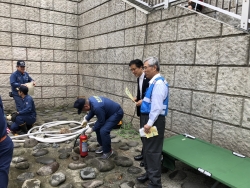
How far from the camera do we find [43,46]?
780cm

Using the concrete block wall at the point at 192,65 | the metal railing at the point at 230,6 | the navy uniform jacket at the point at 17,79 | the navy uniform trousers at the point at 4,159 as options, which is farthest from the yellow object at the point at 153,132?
the navy uniform jacket at the point at 17,79

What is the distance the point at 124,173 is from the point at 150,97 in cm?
157

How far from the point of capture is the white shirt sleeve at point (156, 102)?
260 cm

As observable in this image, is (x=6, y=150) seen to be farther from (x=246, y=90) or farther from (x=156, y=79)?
(x=246, y=90)

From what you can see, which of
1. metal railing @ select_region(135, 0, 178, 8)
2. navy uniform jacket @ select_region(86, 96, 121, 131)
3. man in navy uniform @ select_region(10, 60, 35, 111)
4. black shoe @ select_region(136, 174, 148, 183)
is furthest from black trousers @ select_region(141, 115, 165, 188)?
man in navy uniform @ select_region(10, 60, 35, 111)

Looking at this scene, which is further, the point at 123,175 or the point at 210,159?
the point at 123,175

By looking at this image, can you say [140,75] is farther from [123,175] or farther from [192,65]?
[123,175]

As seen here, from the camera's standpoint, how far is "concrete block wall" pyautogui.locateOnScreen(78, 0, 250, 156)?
324 centimetres

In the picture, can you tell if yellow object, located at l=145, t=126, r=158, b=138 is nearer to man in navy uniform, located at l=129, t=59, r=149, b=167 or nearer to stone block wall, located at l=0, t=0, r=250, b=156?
man in navy uniform, located at l=129, t=59, r=149, b=167

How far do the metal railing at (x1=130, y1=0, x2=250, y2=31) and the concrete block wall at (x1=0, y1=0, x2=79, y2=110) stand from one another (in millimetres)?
4083

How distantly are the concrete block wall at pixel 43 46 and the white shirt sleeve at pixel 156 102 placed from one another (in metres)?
6.41

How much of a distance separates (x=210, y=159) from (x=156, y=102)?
1.30 m

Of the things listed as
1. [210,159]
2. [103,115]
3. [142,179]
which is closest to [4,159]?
[103,115]

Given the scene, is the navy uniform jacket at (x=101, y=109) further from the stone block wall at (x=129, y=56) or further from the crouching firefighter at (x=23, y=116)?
the crouching firefighter at (x=23, y=116)
